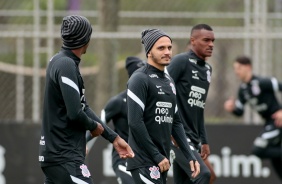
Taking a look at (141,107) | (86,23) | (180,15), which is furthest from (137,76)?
(180,15)

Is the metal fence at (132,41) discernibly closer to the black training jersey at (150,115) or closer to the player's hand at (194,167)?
the player's hand at (194,167)

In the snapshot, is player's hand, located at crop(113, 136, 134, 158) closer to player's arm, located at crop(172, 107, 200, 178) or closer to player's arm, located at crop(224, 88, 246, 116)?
player's arm, located at crop(172, 107, 200, 178)

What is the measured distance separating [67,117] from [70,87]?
310mm

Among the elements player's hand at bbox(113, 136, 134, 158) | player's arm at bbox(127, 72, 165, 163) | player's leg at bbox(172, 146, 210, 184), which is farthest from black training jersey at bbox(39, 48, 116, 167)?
player's leg at bbox(172, 146, 210, 184)

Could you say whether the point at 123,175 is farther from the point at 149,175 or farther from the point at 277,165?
the point at 277,165

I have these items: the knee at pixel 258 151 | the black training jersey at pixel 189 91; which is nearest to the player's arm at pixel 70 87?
the black training jersey at pixel 189 91

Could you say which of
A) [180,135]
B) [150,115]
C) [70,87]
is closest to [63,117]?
[70,87]

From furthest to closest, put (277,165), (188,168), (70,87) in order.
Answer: (277,165), (188,168), (70,87)

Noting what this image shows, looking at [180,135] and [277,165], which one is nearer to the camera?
[180,135]

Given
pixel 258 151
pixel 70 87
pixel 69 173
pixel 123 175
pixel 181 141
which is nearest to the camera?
pixel 70 87

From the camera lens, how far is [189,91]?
1029cm

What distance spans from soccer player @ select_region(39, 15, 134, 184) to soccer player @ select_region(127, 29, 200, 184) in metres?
0.47

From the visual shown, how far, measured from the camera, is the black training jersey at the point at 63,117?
7941 mm

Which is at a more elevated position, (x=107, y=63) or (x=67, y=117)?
(x=67, y=117)
